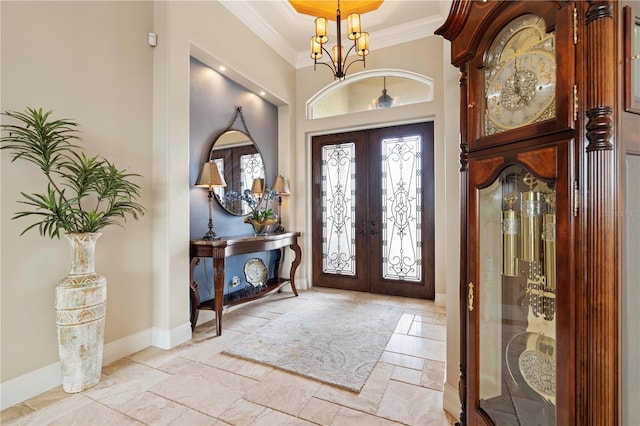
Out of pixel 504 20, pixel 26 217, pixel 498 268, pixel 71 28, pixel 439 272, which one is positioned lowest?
pixel 439 272

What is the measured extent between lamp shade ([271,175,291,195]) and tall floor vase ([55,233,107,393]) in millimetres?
2400

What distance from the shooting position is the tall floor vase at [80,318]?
198 cm

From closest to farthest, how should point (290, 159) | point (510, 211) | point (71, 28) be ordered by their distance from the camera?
point (510, 211) < point (71, 28) < point (290, 159)

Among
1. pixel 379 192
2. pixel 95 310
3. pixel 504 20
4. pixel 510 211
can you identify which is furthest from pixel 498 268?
pixel 379 192

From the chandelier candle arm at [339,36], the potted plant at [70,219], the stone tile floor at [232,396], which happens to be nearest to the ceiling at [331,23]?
the chandelier candle arm at [339,36]

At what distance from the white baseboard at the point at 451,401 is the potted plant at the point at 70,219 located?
2.43 meters

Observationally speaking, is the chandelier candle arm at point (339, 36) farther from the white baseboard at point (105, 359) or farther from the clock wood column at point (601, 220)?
the white baseboard at point (105, 359)

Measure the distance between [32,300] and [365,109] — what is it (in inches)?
167

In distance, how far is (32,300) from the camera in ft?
6.57

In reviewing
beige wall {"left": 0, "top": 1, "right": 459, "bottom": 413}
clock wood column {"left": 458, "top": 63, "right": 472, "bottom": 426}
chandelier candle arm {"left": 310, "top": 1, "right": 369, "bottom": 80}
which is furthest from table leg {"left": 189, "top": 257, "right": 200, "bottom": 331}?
clock wood column {"left": 458, "top": 63, "right": 472, "bottom": 426}

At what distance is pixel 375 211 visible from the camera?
4336 mm

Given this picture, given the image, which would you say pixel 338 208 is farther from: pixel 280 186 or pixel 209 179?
pixel 209 179

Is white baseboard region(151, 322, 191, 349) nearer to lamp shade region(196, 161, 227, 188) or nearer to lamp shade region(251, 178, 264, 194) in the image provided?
lamp shade region(196, 161, 227, 188)

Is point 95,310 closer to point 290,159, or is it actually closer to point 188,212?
point 188,212
